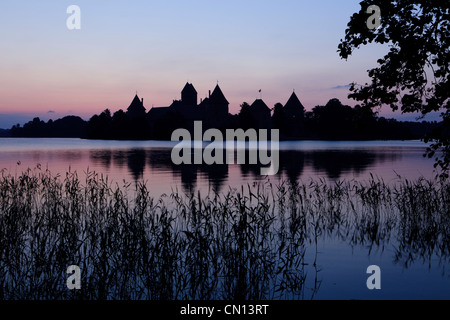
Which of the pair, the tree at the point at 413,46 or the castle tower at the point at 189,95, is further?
the castle tower at the point at 189,95

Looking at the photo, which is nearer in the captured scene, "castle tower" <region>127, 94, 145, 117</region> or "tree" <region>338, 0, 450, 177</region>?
"tree" <region>338, 0, 450, 177</region>

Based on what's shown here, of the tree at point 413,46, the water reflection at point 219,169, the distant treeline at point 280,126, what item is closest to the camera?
the tree at point 413,46

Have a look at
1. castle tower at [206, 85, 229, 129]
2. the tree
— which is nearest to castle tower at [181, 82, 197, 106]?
castle tower at [206, 85, 229, 129]

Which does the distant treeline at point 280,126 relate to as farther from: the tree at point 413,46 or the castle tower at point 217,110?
the tree at point 413,46

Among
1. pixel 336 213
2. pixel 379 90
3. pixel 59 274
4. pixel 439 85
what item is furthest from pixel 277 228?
pixel 59 274

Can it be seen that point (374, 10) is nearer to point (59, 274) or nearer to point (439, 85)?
point (439, 85)

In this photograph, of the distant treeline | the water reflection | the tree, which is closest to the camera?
the tree

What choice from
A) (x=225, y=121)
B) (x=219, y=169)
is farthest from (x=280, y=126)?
(x=219, y=169)

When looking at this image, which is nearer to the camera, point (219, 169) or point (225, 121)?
point (219, 169)

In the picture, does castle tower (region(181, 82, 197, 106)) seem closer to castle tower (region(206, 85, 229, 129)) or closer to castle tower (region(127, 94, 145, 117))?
castle tower (region(206, 85, 229, 129))

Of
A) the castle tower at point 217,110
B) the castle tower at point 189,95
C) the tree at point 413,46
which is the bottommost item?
the tree at point 413,46

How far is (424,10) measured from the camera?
732 centimetres

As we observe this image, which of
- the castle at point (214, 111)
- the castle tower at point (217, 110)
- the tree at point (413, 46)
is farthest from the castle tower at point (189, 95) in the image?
the tree at point (413, 46)

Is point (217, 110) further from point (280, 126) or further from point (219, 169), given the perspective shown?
point (219, 169)
